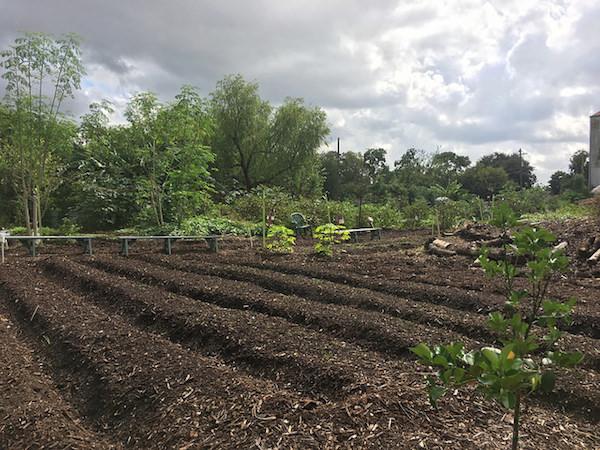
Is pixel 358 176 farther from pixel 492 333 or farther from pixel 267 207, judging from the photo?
pixel 492 333

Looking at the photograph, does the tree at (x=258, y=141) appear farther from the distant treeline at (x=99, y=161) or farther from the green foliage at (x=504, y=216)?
the green foliage at (x=504, y=216)

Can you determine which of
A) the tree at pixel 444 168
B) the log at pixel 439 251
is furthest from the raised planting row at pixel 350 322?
the tree at pixel 444 168

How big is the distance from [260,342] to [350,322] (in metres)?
0.89

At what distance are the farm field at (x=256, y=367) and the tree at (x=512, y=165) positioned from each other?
50701mm

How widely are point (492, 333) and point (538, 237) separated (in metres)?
2.61

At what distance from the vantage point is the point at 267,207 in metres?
16.9

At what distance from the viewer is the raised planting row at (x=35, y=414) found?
92.8 inches

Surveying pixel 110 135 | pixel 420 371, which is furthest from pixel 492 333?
pixel 110 135

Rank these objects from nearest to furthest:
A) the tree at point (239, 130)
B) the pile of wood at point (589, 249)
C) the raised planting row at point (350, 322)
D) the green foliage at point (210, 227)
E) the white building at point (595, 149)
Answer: the raised planting row at point (350, 322)
the pile of wood at point (589, 249)
the green foliage at point (210, 227)
the tree at point (239, 130)
the white building at point (595, 149)

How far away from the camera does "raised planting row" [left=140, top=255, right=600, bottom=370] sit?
3.71m

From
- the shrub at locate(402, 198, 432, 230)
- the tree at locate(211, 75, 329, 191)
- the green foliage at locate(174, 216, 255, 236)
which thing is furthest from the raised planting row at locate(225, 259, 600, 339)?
the tree at locate(211, 75, 329, 191)

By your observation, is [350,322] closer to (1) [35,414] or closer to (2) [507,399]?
(1) [35,414]

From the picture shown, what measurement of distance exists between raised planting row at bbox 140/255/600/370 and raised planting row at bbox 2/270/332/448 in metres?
2.05

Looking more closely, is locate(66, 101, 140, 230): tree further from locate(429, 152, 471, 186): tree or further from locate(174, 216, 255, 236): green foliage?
locate(429, 152, 471, 186): tree
